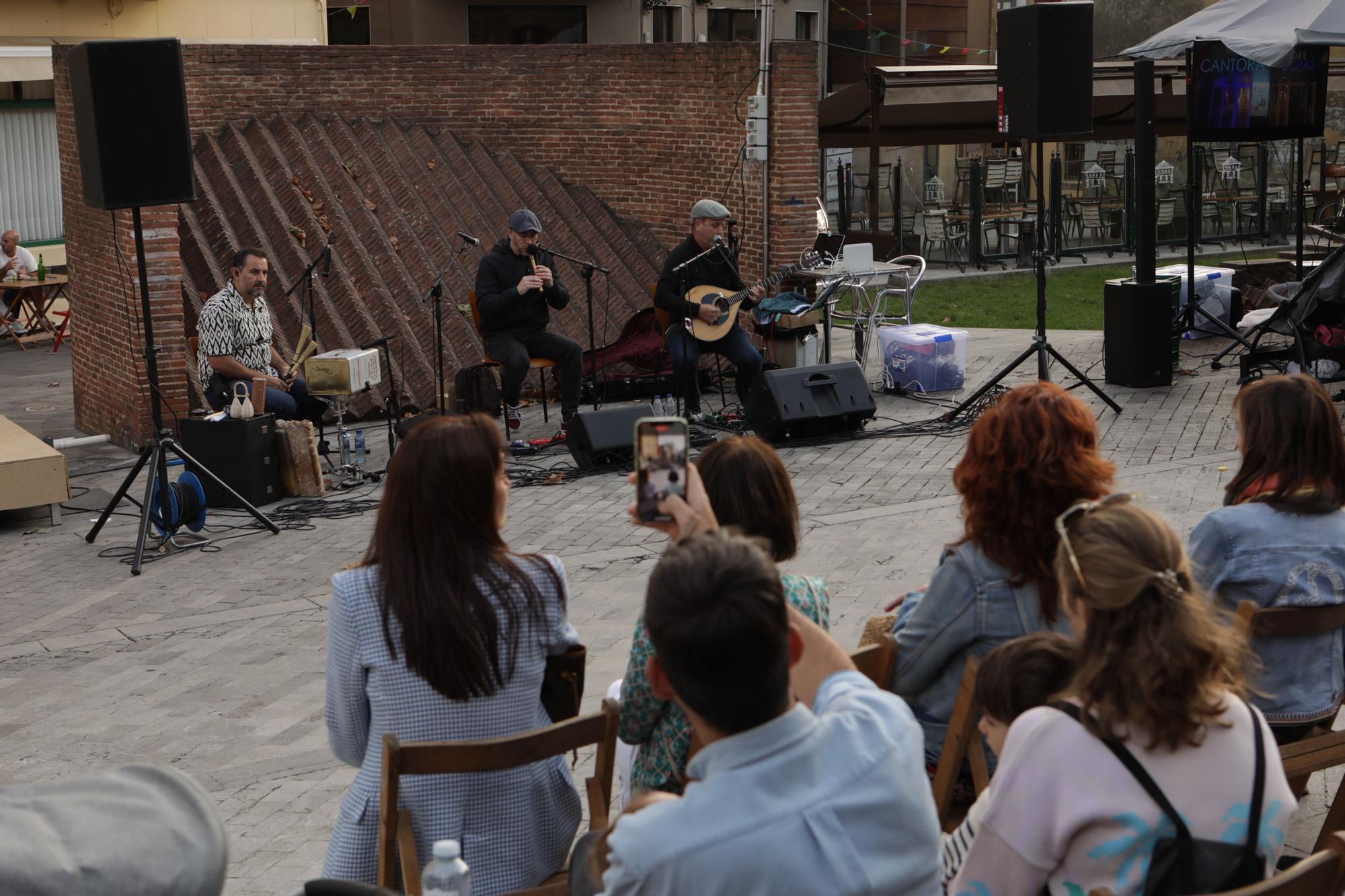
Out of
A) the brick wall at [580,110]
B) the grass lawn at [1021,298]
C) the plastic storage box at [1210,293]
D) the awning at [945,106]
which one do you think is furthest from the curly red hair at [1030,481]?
the awning at [945,106]

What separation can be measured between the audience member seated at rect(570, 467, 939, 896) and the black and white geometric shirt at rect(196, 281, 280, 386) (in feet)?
25.1

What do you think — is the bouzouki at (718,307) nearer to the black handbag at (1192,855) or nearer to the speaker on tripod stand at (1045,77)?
the speaker on tripod stand at (1045,77)

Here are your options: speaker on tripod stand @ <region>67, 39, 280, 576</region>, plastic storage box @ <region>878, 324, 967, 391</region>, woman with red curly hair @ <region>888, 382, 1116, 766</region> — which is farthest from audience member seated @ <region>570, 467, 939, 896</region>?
plastic storage box @ <region>878, 324, 967, 391</region>

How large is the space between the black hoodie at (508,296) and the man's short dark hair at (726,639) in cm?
822

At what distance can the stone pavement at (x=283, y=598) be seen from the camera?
517 cm

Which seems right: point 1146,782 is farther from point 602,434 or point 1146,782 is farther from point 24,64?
point 24,64

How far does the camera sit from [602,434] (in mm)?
9406

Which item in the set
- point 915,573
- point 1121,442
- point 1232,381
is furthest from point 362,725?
point 1232,381

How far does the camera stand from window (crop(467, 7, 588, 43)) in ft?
79.5

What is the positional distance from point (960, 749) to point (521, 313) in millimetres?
7507

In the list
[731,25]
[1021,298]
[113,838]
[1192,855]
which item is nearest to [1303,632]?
[1192,855]

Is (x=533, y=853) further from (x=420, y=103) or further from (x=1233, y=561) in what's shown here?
(x=420, y=103)

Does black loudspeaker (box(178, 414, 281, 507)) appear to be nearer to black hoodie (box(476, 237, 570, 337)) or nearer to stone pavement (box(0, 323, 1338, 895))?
stone pavement (box(0, 323, 1338, 895))

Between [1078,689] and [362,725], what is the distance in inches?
59.5
